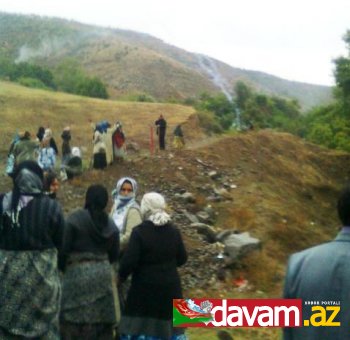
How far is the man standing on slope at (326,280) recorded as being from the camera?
2.71 metres

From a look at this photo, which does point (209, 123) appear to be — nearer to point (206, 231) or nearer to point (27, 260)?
point (206, 231)

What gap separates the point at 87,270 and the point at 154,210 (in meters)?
0.61

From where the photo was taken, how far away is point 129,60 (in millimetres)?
83375

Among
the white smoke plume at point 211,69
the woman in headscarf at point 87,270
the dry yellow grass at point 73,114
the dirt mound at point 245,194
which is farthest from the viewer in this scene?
the white smoke plume at point 211,69

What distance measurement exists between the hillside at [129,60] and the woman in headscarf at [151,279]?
53.0 m

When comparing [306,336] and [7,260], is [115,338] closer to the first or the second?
[7,260]

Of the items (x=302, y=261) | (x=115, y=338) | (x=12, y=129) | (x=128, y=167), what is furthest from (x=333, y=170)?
(x=302, y=261)

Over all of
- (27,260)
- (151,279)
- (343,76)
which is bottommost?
(151,279)

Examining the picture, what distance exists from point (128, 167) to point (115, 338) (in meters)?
11.1

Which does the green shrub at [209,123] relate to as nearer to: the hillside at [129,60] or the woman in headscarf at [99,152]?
the woman in headscarf at [99,152]

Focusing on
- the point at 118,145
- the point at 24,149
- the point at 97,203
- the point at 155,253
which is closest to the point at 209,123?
the point at 118,145

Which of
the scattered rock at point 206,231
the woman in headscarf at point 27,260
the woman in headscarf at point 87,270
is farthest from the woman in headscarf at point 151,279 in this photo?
the scattered rock at point 206,231

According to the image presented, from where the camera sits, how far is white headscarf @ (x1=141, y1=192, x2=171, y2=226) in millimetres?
4453

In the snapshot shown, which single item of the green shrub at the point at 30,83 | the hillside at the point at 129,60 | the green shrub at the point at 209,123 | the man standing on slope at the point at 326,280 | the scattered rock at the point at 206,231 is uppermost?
the hillside at the point at 129,60
